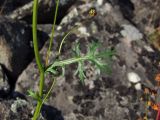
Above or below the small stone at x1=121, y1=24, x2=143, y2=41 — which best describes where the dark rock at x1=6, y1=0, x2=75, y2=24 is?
above

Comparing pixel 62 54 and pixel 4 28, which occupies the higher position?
pixel 4 28

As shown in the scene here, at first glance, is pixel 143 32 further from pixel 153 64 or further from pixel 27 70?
pixel 27 70

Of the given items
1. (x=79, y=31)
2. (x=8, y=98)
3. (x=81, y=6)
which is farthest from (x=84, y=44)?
(x=8, y=98)

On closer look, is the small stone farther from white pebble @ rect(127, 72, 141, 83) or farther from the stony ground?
white pebble @ rect(127, 72, 141, 83)

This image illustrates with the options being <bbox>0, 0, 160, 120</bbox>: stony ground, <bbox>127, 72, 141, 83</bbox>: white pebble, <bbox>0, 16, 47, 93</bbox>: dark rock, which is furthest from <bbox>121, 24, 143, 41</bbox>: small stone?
<bbox>0, 16, 47, 93</bbox>: dark rock

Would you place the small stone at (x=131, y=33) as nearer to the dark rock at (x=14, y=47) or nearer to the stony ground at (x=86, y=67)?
the stony ground at (x=86, y=67)

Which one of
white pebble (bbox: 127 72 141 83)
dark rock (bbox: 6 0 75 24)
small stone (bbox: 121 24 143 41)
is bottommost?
white pebble (bbox: 127 72 141 83)

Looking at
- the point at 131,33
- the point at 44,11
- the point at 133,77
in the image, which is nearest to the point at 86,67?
the point at 133,77

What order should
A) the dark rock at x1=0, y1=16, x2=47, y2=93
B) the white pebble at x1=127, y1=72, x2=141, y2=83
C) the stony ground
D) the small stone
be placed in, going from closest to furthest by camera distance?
the stony ground < the dark rock at x1=0, y1=16, x2=47, y2=93 < the white pebble at x1=127, y1=72, x2=141, y2=83 < the small stone
